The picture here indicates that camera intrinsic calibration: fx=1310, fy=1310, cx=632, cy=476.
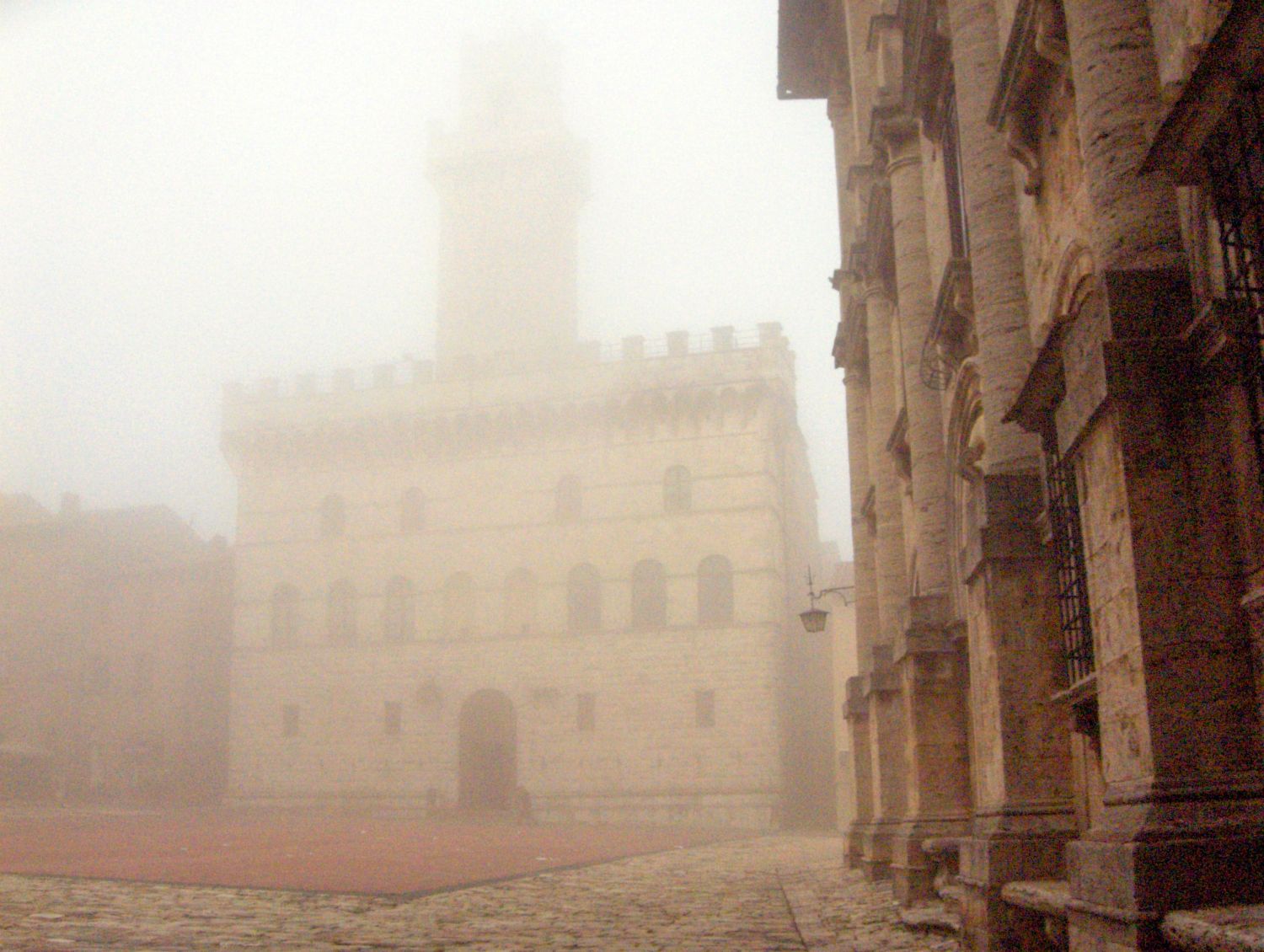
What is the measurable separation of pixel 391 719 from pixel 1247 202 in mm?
38007

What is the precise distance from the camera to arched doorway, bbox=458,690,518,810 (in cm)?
3991

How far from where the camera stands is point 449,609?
40938 millimetres

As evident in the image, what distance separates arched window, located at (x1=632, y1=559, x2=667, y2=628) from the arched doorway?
4.89 meters

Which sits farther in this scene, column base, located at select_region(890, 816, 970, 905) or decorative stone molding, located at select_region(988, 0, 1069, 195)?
column base, located at select_region(890, 816, 970, 905)

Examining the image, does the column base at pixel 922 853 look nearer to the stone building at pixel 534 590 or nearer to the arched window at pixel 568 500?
the stone building at pixel 534 590

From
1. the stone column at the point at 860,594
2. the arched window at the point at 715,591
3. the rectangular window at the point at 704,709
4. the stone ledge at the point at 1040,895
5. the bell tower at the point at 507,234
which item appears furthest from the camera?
the bell tower at the point at 507,234

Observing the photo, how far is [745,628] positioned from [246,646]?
16.3 m

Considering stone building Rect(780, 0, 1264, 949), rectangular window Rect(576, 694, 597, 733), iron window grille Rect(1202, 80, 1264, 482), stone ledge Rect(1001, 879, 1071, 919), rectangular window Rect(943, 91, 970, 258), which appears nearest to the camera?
iron window grille Rect(1202, 80, 1264, 482)

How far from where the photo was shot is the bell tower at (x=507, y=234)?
4638cm

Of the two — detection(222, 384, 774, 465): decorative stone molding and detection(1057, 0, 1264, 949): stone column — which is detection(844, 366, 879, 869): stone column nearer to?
detection(1057, 0, 1264, 949): stone column

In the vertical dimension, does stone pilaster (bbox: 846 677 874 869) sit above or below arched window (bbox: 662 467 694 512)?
below

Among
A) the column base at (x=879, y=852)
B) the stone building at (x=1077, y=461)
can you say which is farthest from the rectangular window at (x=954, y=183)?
the column base at (x=879, y=852)

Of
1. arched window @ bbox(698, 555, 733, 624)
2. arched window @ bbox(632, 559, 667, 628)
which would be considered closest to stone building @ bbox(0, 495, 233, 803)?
arched window @ bbox(632, 559, 667, 628)

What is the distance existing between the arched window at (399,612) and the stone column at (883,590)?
26588 millimetres
